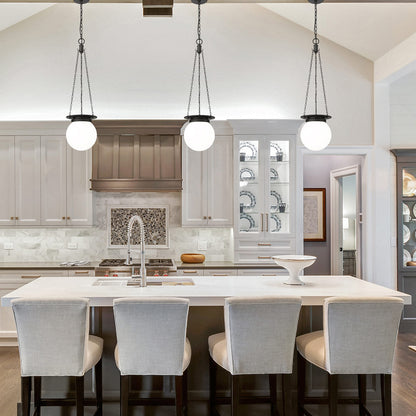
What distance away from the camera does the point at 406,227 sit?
5930mm

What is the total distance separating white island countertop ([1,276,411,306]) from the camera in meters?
2.94

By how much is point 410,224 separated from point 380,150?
38.9 inches

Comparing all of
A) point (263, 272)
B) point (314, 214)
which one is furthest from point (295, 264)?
point (314, 214)

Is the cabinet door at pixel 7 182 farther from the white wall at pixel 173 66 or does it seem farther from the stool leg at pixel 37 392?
the stool leg at pixel 37 392

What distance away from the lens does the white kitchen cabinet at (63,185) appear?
5.49m

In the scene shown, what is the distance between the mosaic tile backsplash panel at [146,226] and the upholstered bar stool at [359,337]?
3.40 meters

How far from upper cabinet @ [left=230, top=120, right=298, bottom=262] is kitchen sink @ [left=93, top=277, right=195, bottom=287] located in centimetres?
184

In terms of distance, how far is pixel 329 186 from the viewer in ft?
24.6

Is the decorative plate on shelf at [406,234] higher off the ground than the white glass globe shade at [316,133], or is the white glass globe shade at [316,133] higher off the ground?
the white glass globe shade at [316,133]

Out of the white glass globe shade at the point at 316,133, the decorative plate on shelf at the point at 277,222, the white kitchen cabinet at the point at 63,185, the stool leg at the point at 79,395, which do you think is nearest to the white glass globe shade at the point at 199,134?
the white glass globe shade at the point at 316,133

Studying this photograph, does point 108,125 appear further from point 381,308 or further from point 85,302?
point 381,308

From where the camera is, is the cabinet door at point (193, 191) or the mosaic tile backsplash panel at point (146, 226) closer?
the cabinet door at point (193, 191)

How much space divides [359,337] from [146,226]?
3.65 metres

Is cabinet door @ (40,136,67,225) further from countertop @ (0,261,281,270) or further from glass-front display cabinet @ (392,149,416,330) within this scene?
glass-front display cabinet @ (392,149,416,330)
